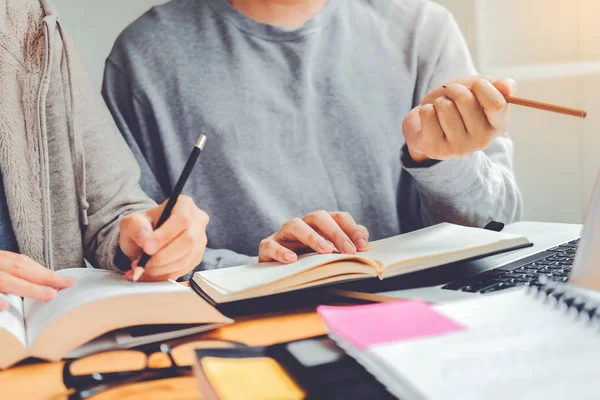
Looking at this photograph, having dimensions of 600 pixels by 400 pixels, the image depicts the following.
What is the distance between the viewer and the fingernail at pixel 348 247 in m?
0.69

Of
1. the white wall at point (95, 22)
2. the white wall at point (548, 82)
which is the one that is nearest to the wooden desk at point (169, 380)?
the white wall at point (548, 82)

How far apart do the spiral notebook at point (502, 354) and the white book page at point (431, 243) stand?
24 centimetres

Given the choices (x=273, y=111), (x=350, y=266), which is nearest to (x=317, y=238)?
(x=350, y=266)

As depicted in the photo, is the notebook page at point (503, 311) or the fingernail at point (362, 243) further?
the fingernail at point (362, 243)

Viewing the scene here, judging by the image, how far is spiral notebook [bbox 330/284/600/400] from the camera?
0.27 metres

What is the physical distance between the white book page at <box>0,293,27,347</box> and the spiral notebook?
0.94ft

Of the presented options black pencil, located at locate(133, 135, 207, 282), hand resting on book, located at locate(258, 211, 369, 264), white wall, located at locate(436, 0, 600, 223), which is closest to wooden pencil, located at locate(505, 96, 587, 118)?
hand resting on book, located at locate(258, 211, 369, 264)

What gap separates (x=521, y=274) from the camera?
0.62 metres

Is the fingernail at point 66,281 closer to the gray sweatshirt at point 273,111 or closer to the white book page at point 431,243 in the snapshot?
the white book page at point 431,243

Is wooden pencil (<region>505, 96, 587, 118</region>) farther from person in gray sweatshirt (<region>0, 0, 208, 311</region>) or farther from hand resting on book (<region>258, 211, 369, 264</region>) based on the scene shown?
person in gray sweatshirt (<region>0, 0, 208, 311</region>)

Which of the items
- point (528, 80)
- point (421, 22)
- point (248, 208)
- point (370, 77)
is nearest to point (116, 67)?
point (248, 208)

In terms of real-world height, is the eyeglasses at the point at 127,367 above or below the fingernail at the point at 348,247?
below

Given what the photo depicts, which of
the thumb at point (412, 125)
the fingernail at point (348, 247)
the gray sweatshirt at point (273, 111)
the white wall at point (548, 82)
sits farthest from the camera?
the white wall at point (548, 82)

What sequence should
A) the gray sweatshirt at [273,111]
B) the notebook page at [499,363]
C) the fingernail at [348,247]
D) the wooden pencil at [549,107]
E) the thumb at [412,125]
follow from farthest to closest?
the gray sweatshirt at [273,111]
the thumb at [412,125]
the fingernail at [348,247]
the wooden pencil at [549,107]
the notebook page at [499,363]
